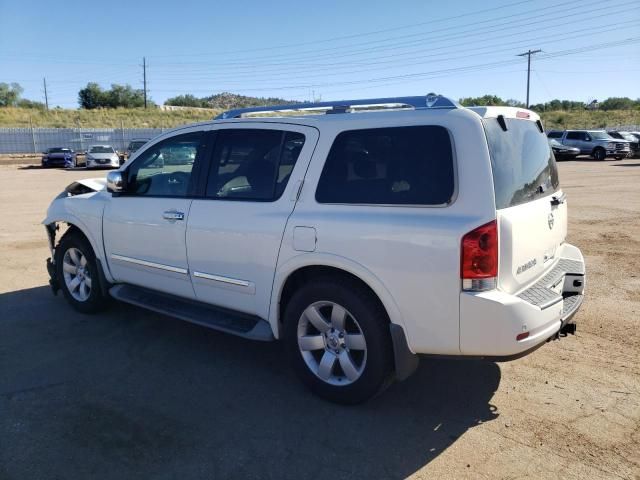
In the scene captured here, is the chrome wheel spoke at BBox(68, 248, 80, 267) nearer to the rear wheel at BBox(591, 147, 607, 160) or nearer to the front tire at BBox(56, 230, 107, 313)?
the front tire at BBox(56, 230, 107, 313)

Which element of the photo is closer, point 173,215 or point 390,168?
point 390,168

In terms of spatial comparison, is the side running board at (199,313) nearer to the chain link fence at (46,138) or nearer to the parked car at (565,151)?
the parked car at (565,151)

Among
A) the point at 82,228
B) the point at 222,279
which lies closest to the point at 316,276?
the point at 222,279

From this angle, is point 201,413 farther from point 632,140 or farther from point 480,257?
point 632,140

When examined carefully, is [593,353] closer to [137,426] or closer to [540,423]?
[540,423]

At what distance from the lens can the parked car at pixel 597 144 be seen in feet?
103

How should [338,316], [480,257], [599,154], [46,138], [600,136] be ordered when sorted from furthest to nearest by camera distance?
[46,138], [600,136], [599,154], [338,316], [480,257]

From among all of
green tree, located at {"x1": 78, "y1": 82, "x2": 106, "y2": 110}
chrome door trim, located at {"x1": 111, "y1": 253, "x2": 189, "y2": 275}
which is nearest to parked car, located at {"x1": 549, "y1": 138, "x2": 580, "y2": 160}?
chrome door trim, located at {"x1": 111, "y1": 253, "x2": 189, "y2": 275}

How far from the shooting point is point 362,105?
3.83 m

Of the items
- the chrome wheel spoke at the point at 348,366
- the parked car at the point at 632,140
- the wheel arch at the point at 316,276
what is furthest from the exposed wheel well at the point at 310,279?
the parked car at the point at 632,140

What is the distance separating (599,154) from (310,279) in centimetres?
3332

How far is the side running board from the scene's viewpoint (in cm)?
395

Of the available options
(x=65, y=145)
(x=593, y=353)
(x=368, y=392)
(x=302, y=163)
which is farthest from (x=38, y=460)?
(x=65, y=145)

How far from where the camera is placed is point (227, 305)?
4.19 metres
